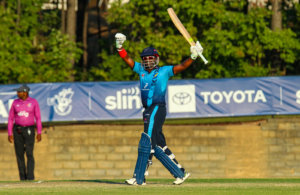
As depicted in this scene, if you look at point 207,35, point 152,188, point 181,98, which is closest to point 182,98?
point 181,98

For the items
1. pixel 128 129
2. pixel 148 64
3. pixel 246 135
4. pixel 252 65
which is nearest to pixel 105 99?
pixel 128 129

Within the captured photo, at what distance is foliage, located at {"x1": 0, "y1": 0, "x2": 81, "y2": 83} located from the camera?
24.3m

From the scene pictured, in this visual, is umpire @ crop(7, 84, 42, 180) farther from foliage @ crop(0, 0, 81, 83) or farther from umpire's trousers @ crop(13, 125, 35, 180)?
foliage @ crop(0, 0, 81, 83)

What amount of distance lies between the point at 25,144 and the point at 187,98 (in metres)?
5.91

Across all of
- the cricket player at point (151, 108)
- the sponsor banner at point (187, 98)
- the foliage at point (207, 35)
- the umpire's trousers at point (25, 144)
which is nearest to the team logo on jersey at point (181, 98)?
the sponsor banner at point (187, 98)

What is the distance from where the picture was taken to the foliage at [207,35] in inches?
941

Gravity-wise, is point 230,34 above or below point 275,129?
above

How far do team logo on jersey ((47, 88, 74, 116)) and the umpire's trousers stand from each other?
463cm

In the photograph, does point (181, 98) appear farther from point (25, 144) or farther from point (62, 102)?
point (25, 144)

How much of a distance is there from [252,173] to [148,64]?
9709 mm

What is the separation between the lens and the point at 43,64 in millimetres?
25500

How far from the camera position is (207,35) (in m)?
24.1

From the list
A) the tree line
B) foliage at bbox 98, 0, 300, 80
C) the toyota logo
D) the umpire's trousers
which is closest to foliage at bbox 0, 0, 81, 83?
the tree line

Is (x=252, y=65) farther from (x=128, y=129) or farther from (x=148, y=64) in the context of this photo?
(x=148, y=64)
